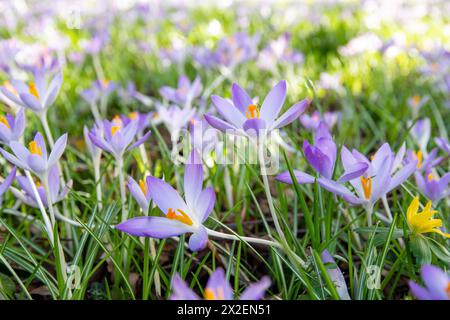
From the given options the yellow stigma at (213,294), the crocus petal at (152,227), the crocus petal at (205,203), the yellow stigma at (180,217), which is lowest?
the yellow stigma at (213,294)

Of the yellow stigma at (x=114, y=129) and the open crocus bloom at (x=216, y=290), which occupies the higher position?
the yellow stigma at (x=114, y=129)

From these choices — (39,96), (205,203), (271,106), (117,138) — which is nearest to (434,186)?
(271,106)

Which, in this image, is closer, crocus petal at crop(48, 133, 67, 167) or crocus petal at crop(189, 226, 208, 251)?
crocus petal at crop(189, 226, 208, 251)

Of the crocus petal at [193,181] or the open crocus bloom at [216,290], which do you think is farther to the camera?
the crocus petal at [193,181]

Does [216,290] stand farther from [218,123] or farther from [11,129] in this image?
[11,129]

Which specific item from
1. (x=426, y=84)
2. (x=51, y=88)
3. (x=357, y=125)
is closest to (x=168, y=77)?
(x=357, y=125)

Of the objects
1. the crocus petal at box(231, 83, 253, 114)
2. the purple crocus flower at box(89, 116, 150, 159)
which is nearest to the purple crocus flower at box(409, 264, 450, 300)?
the crocus petal at box(231, 83, 253, 114)

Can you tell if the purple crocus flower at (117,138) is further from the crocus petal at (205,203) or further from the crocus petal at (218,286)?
the crocus petal at (218,286)

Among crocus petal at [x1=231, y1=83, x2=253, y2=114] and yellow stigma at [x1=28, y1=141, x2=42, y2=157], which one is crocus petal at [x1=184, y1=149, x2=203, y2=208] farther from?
yellow stigma at [x1=28, y1=141, x2=42, y2=157]

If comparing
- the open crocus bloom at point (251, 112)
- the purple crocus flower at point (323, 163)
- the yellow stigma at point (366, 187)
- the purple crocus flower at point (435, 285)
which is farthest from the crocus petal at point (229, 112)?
the purple crocus flower at point (435, 285)
